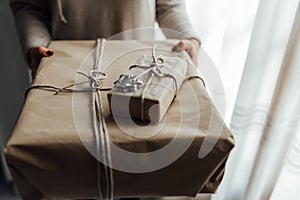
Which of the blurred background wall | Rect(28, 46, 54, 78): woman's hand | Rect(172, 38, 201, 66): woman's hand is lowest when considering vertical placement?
the blurred background wall

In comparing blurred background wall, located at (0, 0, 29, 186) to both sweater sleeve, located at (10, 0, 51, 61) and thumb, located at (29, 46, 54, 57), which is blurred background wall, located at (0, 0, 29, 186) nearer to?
sweater sleeve, located at (10, 0, 51, 61)

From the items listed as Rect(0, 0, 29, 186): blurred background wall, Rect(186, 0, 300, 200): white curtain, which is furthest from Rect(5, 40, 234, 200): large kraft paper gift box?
Rect(0, 0, 29, 186): blurred background wall

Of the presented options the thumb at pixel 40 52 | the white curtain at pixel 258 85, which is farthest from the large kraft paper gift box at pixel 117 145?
the white curtain at pixel 258 85

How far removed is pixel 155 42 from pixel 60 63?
0.66ft

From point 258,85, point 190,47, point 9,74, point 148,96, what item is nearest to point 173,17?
point 190,47

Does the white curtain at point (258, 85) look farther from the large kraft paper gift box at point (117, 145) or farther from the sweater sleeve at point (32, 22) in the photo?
the sweater sleeve at point (32, 22)

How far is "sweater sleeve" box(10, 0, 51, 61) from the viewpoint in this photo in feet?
2.37

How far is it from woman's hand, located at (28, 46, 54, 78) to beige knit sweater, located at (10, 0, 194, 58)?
0.03m

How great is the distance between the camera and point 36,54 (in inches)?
26.4

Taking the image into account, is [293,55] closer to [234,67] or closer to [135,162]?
[234,67]

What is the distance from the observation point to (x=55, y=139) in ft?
1.44

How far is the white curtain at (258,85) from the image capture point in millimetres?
688

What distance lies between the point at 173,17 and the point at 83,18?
23 centimetres

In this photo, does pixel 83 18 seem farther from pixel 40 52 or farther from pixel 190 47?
pixel 190 47
